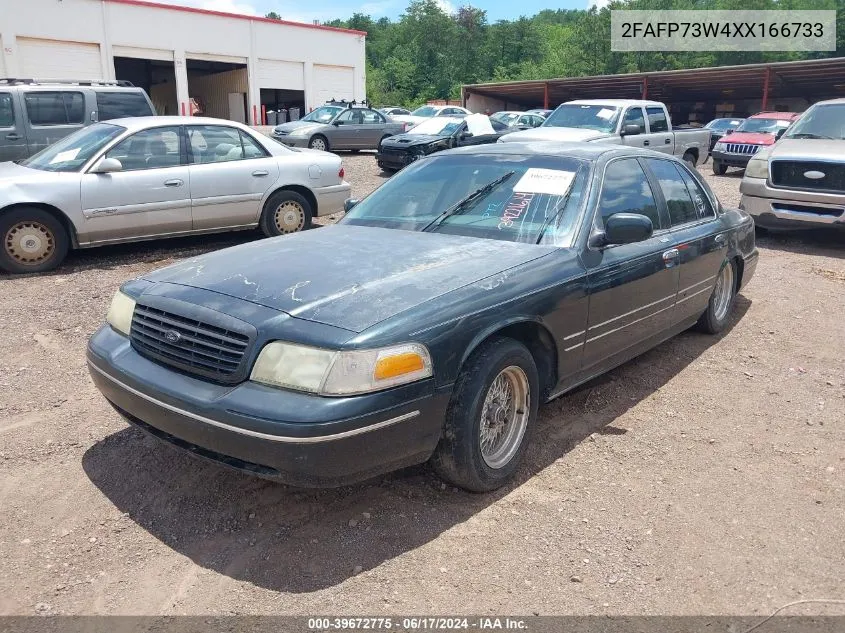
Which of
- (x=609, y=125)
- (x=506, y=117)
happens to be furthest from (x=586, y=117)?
(x=506, y=117)

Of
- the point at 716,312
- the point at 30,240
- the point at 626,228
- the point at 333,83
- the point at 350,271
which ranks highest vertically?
the point at 333,83

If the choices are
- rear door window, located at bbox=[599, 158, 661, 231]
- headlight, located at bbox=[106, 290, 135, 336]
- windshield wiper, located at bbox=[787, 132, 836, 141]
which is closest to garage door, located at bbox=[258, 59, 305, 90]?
windshield wiper, located at bbox=[787, 132, 836, 141]

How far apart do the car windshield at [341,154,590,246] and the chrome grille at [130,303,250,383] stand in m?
1.53

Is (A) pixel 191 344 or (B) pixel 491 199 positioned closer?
(A) pixel 191 344

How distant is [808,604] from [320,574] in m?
1.86

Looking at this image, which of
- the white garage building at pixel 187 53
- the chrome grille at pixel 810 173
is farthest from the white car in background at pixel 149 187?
the white garage building at pixel 187 53

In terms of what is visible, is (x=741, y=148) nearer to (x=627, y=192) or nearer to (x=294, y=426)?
(x=627, y=192)

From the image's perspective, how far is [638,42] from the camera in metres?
53.2

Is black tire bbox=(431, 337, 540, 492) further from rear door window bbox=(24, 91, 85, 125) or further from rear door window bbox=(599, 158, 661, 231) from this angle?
rear door window bbox=(24, 91, 85, 125)

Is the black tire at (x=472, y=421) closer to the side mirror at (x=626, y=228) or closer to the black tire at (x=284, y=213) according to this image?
the side mirror at (x=626, y=228)

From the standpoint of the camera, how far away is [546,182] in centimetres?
407

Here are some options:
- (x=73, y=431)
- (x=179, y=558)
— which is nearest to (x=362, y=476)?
(x=179, y=558)

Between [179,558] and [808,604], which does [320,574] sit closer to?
[179,558]

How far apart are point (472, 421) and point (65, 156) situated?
20.6 feet
